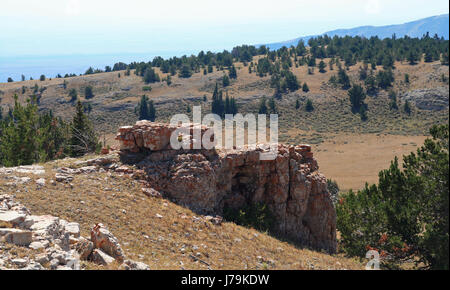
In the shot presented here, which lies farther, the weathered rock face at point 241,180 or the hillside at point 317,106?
the hillside at point 317,106

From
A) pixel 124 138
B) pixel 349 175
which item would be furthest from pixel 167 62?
pixel 124 138

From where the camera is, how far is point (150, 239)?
504 inches

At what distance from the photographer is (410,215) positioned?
1557 centimetres

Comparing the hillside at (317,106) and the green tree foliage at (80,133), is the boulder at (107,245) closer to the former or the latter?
the green tree foliage at (80,133)

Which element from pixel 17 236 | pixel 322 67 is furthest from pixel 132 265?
pixel 322 67

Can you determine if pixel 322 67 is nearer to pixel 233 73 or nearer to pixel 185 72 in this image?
pixel 233 73

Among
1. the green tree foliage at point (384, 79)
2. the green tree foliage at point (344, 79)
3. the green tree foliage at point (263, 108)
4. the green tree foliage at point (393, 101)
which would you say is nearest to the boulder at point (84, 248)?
the green tree foliage at point (263, 108)

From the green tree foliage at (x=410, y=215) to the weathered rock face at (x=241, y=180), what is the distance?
177 centimetres

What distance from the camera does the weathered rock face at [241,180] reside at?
54.1 ft

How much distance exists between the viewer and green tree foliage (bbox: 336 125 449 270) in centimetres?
1326

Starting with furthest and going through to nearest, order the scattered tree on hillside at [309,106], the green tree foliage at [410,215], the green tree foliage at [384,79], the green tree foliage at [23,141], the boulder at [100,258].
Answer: the green tree foliage at [384,79] → the scattered tree on hillside at [309,106] → the green tree foliage at [23,141] → the green tree foliage at [410,215] → the boulder at [100,258]

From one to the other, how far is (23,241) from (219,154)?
10073 mm

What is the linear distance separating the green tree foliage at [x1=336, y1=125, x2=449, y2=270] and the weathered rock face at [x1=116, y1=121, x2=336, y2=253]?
1766 mm

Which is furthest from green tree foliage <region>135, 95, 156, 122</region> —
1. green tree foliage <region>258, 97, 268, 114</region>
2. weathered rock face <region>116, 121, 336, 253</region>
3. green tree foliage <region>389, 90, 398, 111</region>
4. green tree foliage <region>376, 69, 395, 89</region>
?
weathered rock face <region>116, 121, 336, 253</region>
